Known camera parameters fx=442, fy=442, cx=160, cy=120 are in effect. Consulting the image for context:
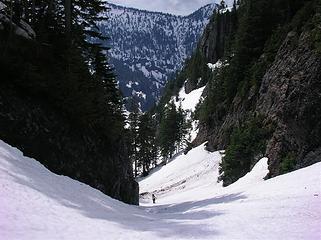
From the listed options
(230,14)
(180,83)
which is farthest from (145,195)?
(180,83)

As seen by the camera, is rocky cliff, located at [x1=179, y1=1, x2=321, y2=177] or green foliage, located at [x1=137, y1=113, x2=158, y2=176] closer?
rocky cliff, located at [x1=179, y1=1, x2=321, y2=177]

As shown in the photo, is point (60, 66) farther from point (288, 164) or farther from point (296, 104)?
point (296, 104)

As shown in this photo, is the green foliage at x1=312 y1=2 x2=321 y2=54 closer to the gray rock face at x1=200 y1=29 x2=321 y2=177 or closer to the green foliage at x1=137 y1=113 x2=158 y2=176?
the gray rock face at x1=200 y1=29 x2=321 y2=177

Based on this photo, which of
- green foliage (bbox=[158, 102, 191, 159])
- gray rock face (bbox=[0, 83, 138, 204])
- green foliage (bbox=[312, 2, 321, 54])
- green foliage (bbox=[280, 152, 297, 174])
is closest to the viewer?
gray rock face (bbox=[0, 83, 138, 204])

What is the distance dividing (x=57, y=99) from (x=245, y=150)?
69.2ft

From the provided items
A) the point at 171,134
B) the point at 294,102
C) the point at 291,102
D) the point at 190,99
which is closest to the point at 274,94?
the point at 291,102

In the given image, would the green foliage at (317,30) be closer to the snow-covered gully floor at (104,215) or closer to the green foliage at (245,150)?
the green foliage at (245,150)

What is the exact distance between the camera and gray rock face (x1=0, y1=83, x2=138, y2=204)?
1859 centimetres

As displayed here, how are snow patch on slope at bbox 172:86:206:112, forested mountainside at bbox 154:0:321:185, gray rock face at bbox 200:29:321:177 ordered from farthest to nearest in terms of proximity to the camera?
snow patch on slope at bbox 172:86:206:112 < forested mountainside at bbox 154:0:321:185 < gray rock face at bbox 200:29:321:177

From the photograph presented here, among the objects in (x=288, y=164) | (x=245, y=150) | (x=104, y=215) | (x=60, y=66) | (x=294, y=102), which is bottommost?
(x=104, y=215)

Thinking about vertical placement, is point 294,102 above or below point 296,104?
above

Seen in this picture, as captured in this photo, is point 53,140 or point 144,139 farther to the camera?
point 144,139

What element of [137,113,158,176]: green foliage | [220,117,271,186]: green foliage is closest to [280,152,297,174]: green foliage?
[220,117,271,186]: green foliage

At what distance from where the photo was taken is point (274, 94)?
37.4 m
